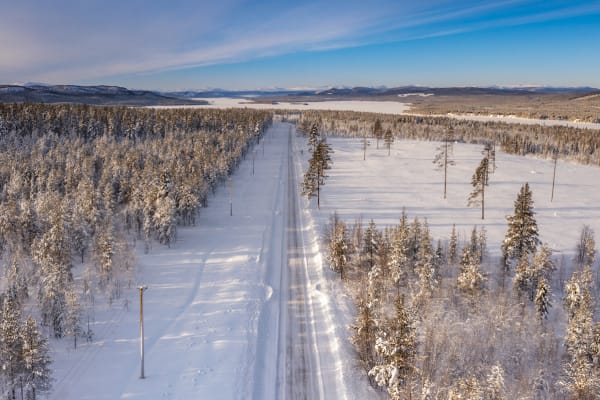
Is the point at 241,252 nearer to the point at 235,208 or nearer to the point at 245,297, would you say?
the point at 245,297

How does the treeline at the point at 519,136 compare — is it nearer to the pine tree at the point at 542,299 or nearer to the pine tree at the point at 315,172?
the pine tree at the point at 315,172

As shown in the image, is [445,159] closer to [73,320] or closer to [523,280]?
[523,280]

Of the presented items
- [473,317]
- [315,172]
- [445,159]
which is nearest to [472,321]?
[473,317]

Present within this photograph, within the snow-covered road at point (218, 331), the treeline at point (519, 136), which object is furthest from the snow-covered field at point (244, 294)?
the treeline at point (519, 136)

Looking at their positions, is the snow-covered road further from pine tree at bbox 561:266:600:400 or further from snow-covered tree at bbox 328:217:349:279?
pine tree at bbox 561:266:600:400

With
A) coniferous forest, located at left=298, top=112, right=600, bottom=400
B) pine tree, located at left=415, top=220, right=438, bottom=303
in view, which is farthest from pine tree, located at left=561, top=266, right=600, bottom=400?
pine tree, located at left=415, top=220, right=438, bottom=303

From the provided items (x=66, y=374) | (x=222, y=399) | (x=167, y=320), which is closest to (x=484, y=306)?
(x=222, y=399)
